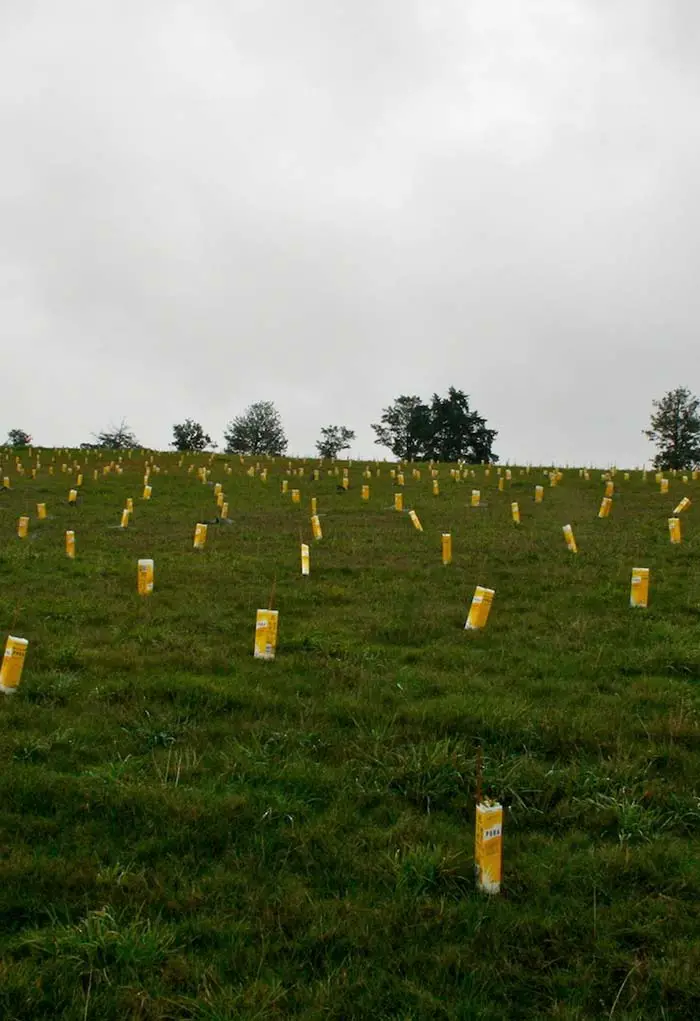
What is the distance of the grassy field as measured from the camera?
3479mm

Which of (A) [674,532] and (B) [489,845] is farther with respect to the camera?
(A) [674,532]

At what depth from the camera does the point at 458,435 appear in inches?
2891

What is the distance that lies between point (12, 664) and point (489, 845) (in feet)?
15.1

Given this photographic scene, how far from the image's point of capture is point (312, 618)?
384 inches

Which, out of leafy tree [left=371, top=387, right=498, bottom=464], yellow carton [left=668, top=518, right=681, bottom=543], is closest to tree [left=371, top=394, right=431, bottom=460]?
leafy tree [left=371, top=387, right=498, bottom=464]

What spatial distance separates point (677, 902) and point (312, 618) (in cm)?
620

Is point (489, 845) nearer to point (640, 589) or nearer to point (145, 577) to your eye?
point (640, 589)

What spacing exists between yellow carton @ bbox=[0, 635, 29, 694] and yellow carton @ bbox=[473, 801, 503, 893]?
4.48m

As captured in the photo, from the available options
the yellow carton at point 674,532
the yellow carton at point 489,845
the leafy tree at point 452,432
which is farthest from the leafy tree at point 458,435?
the yellow carton at point 489,845

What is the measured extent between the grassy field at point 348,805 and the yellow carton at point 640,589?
0.22 m

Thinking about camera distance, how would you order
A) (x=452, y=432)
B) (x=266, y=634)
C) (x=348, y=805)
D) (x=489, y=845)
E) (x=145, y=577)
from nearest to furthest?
(x=489, y=845)
(x=348, y=805)
(x=266, y=634)
(x=145, y=577)
(x=452, y=432)

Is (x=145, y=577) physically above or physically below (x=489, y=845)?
above

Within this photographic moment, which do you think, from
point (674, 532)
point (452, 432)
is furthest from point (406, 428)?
point (674, 532)

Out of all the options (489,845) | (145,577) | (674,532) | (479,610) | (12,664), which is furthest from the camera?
(674,532)
